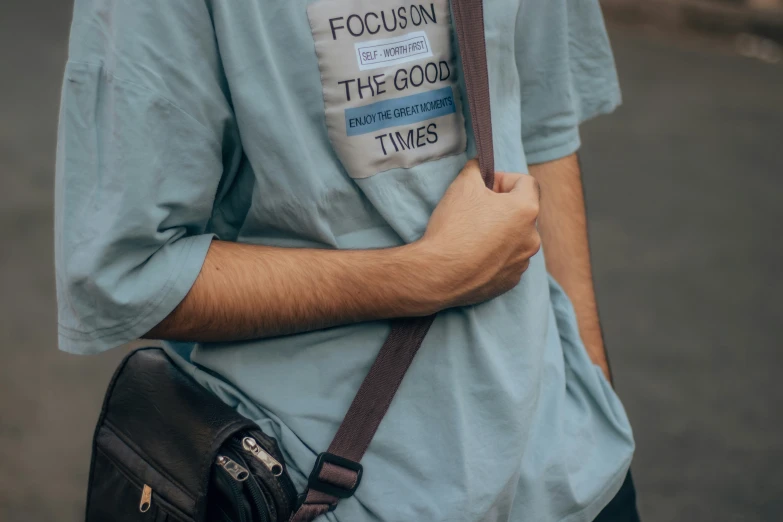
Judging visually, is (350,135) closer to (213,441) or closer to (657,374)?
(213,441)

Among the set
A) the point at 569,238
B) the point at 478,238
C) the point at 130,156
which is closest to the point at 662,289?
the point at 569,238

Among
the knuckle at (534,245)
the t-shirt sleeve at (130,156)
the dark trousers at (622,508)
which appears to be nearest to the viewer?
the t-shirt sleeve at (130,156)

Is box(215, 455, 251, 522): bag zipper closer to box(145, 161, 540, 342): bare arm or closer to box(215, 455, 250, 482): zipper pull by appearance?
box(215, 455, 250, 482): zipper pull

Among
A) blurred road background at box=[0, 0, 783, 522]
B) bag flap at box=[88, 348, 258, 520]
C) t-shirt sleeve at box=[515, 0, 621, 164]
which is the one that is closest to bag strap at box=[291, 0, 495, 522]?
bag flap at box=[88, 348, 258, 520]

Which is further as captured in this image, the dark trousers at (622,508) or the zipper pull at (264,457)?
the dark trousers at (622,508)

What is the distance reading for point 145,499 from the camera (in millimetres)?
1226

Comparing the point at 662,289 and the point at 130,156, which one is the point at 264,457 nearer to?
the point at 130,156

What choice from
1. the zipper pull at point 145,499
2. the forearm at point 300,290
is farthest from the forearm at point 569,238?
the zipper pull at point 145,499

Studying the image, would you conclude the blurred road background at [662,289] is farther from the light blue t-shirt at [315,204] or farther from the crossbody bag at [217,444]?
the light blue t-shirt at [315,204]

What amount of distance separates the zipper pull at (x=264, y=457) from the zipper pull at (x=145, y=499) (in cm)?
16

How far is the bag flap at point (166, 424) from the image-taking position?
1.17m

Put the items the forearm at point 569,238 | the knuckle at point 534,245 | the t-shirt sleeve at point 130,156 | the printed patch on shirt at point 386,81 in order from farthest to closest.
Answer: the forearm at point 569,238 → the knuckle at point 534,245 → the printed patch on shirt at point 386,81 → the t-shirt sleeve at point 130,156

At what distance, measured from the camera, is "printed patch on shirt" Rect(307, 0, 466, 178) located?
117cm

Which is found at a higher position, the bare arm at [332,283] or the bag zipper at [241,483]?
the bare arm at [332,283]
